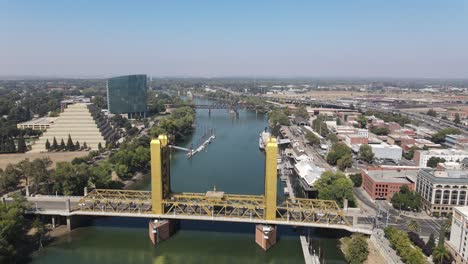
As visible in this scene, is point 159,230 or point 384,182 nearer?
point 159,230

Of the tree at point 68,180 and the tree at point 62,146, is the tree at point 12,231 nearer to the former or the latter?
the tree at point 68,180

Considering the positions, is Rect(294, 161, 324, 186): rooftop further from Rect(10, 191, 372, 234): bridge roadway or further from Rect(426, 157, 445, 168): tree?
Rect(426, 157, 445, 168): tree

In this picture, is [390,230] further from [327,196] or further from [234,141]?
[234,141]

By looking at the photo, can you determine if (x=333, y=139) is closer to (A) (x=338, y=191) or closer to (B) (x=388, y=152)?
(B) (x=388, y=152)

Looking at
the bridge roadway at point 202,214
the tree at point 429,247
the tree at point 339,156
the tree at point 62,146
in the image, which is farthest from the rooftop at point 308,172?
the tree at point 62,146

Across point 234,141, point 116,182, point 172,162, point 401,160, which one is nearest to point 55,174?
point 116,182

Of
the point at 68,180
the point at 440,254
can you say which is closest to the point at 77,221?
the point at 68,180

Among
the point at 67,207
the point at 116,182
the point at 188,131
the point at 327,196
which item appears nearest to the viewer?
the point at 67,207
